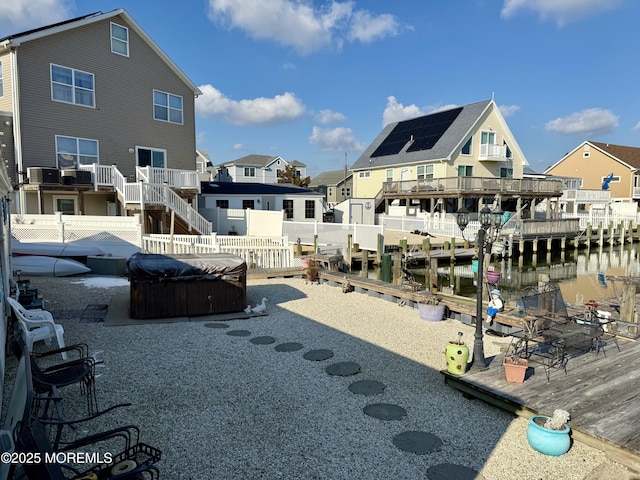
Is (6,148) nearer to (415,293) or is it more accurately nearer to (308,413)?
(415,293)

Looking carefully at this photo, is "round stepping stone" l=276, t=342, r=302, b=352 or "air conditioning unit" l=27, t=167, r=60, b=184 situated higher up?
"air conditioning unit" l=27, t=167, r=60, b=184

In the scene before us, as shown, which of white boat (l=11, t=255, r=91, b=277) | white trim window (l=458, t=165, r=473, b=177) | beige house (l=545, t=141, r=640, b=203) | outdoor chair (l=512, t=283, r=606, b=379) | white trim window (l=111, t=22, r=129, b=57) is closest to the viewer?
outdoor chair (l=512, t=283, r=606, b=379)

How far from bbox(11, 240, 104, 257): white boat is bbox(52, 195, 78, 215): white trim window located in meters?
5.18

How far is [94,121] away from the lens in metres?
20.4

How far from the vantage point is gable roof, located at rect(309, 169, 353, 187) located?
192ft

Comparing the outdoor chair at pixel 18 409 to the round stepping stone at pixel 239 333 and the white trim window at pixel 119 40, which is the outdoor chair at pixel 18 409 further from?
the white trim window at pixel 119 40

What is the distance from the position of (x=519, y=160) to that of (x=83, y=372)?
3936 cm

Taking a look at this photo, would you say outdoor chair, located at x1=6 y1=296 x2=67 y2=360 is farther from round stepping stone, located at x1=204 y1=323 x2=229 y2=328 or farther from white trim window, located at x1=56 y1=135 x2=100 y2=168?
white trim window, located at x1=56 y1=135 x2=100 y2=168

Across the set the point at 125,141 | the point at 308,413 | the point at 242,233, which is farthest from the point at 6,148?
the point at 308,413

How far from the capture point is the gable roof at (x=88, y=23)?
17531mm

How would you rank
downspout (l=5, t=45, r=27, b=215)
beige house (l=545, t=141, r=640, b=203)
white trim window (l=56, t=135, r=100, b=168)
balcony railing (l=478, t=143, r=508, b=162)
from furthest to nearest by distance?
beige house (l=545, t=141, r=640, b=203) → balcony railing (l=478, t=143, r=508, b=162) → white trim window (l=56, t=135, r=100, b=168) → downspout (l=5, t=45, r=27, b=215)

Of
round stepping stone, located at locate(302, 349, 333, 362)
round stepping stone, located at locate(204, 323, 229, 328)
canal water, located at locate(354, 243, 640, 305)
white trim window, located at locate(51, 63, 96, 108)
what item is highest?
white trim window, located at locate(51, 63, 96, 108)

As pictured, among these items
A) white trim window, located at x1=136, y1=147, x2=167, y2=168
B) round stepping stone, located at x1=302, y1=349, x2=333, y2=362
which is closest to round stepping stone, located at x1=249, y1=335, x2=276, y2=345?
round stepping stone, located at x1=302, y1=349, x2=333, y2=362

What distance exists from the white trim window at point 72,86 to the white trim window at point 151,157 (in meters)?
3.08
